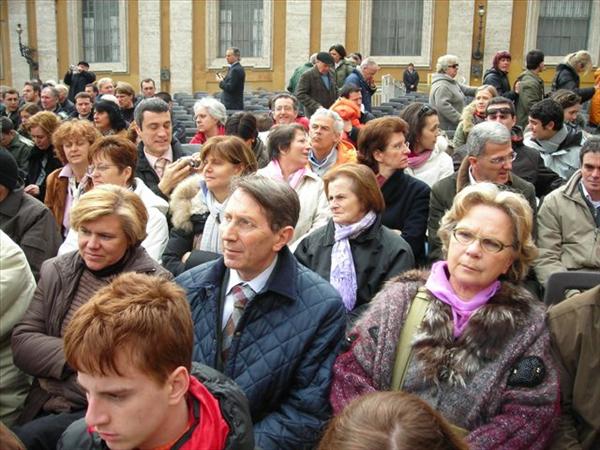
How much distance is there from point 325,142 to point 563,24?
18.4 metres

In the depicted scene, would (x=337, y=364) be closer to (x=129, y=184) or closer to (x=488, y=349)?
(x=488, y=349)

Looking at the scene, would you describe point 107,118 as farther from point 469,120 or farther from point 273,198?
point 273,198

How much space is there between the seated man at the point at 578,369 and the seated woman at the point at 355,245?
1164 mm

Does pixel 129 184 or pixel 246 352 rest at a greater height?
pixel 129 184

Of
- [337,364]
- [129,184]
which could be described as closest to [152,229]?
[129,184]

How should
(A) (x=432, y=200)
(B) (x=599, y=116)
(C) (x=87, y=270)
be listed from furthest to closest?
(B) (x=599, y=116)
(A) (x=432, y=200)
(C) (x=87, y=270)

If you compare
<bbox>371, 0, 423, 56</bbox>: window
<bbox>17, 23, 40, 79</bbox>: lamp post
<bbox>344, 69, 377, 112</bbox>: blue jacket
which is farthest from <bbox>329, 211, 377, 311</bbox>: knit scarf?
<bbox>17, 23, 40, 79</bbox>: lamp post

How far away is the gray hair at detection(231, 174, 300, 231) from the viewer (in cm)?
279

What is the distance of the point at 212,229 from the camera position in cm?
411

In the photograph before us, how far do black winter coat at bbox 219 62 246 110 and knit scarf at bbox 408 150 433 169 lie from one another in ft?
25.9

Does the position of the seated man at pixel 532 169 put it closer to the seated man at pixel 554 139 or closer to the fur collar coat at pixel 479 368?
the seated man at pixel 554 139

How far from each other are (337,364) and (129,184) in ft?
7.75

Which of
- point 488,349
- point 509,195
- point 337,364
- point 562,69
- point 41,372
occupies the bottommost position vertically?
point 41,372

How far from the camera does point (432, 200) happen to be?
14.7 feet
